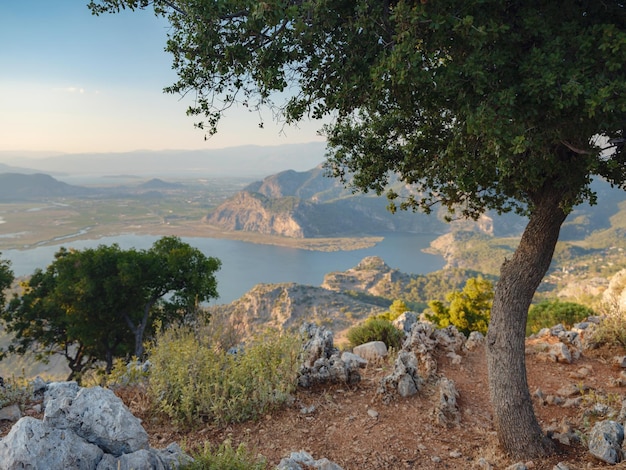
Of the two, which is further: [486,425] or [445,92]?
[486,425]

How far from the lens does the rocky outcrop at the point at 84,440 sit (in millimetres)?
3016

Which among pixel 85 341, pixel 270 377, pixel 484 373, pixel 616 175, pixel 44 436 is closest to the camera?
pixel 44 436

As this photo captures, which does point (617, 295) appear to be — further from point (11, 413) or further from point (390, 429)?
point (11, 413)

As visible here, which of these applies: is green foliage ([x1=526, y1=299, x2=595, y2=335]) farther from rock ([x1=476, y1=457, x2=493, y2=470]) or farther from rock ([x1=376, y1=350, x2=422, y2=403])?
rock ([x1=476, y1=457, x2=493, y2=470])

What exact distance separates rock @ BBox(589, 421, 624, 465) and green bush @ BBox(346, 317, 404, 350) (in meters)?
5.27

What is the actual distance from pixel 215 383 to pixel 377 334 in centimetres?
542

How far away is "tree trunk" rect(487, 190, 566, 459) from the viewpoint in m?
4.95

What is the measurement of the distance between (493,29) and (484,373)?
6.62 meters

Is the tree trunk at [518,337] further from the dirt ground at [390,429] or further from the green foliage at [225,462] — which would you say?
the green foliage at [225,462]

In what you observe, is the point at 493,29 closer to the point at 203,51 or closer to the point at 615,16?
the point at 615,16

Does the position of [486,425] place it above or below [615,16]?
below

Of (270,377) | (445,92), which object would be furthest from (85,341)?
(445,92)

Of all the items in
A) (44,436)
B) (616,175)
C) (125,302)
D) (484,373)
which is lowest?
(125,302)

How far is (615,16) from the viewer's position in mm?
3775
